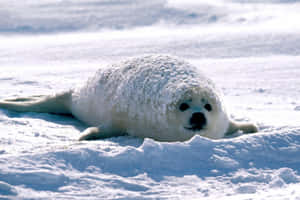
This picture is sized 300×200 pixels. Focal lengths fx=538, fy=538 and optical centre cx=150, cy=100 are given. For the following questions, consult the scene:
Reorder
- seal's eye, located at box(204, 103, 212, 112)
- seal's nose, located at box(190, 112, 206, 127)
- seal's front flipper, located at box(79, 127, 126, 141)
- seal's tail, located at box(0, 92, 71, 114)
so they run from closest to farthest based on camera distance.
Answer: seal's nose, located at box(190, 112, 206, 127) → seal's eye, located at box(204, 103, 212, 112) → seal's front flipper, located at box(79, 127, 126, 141) → seal's tail, located at box(0, 92, 71, 114)

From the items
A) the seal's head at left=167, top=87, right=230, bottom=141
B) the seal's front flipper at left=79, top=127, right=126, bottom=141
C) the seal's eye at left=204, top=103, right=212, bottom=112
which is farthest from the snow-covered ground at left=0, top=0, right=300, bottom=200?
the seal's eye at left=204, top=103, right=212, bottom=112

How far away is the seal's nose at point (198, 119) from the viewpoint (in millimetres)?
3994

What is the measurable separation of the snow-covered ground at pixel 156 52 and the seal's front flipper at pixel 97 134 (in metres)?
0.13

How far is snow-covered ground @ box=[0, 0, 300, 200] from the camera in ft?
8.98

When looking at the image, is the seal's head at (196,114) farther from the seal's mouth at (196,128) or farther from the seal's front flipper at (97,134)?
the seal's front flipper at (97,134)

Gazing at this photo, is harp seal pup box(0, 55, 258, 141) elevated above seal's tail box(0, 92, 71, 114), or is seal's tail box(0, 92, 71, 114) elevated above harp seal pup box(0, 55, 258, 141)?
seal's tail box(0, 92, 71, 114)

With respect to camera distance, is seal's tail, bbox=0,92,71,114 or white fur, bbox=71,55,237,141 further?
seal's tail, bbox=0,92,71,114

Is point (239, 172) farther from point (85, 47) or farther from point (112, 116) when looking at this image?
point (85, 47)

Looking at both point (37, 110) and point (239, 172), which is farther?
point (37, 110)

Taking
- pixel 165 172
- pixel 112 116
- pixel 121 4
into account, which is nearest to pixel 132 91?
pixel 112 116

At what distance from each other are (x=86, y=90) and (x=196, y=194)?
274 cm

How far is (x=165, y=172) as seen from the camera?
2.95 meters

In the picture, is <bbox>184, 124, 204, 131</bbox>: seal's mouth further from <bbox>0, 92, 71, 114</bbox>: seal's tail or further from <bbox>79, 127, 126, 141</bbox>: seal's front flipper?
<bbox>0, 92, 71, 114</bbox>: seal's tail

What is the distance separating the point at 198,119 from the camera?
4004 millimetres
